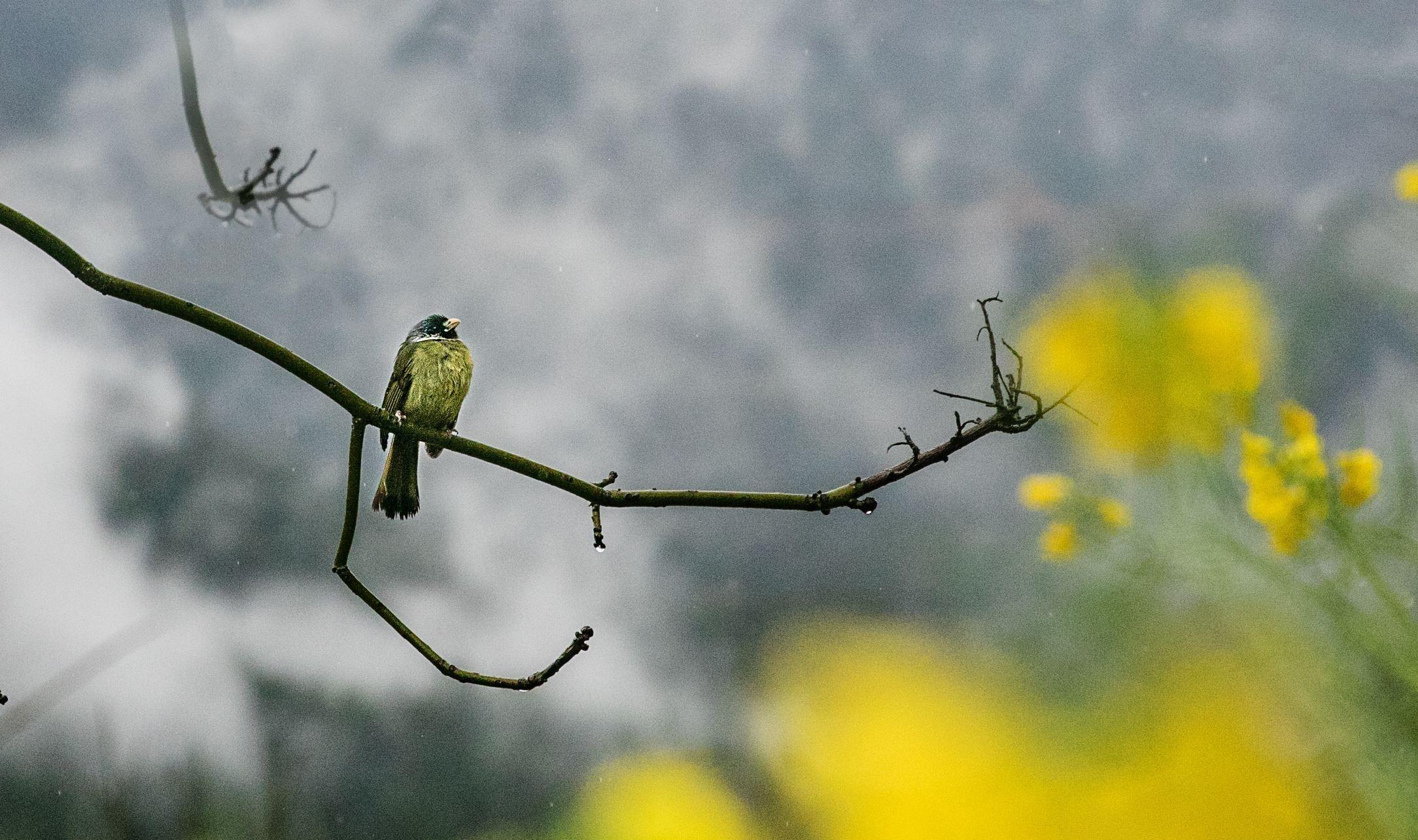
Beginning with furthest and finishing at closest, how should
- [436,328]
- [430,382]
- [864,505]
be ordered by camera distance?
[436,328] < [430,382] < [864,505]

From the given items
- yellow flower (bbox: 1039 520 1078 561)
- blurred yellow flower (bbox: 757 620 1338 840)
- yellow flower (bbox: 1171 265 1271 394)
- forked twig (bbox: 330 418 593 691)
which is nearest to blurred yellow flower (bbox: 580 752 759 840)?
blurred yellow flower (bbox: 757 620 1338 840)

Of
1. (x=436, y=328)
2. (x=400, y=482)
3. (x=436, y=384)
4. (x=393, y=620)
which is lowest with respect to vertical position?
(x=393, y=620)

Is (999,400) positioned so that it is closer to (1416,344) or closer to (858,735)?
(858,735)

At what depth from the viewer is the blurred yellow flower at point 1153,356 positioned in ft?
4.00

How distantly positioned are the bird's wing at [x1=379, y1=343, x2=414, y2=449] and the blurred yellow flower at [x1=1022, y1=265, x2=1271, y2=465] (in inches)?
28.4

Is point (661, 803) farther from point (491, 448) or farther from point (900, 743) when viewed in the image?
point (491, 448)

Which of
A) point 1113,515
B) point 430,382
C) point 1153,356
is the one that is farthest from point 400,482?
point 1153,356

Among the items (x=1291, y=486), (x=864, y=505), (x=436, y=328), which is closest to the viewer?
(x=864, y=505)

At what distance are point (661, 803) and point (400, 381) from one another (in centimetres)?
74

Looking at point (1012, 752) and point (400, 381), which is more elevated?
point (400, 381)

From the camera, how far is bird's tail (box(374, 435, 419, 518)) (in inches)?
35.9

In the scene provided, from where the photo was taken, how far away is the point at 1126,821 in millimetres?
1328

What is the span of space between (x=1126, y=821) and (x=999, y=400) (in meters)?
1.06

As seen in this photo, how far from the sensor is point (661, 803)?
147cm
